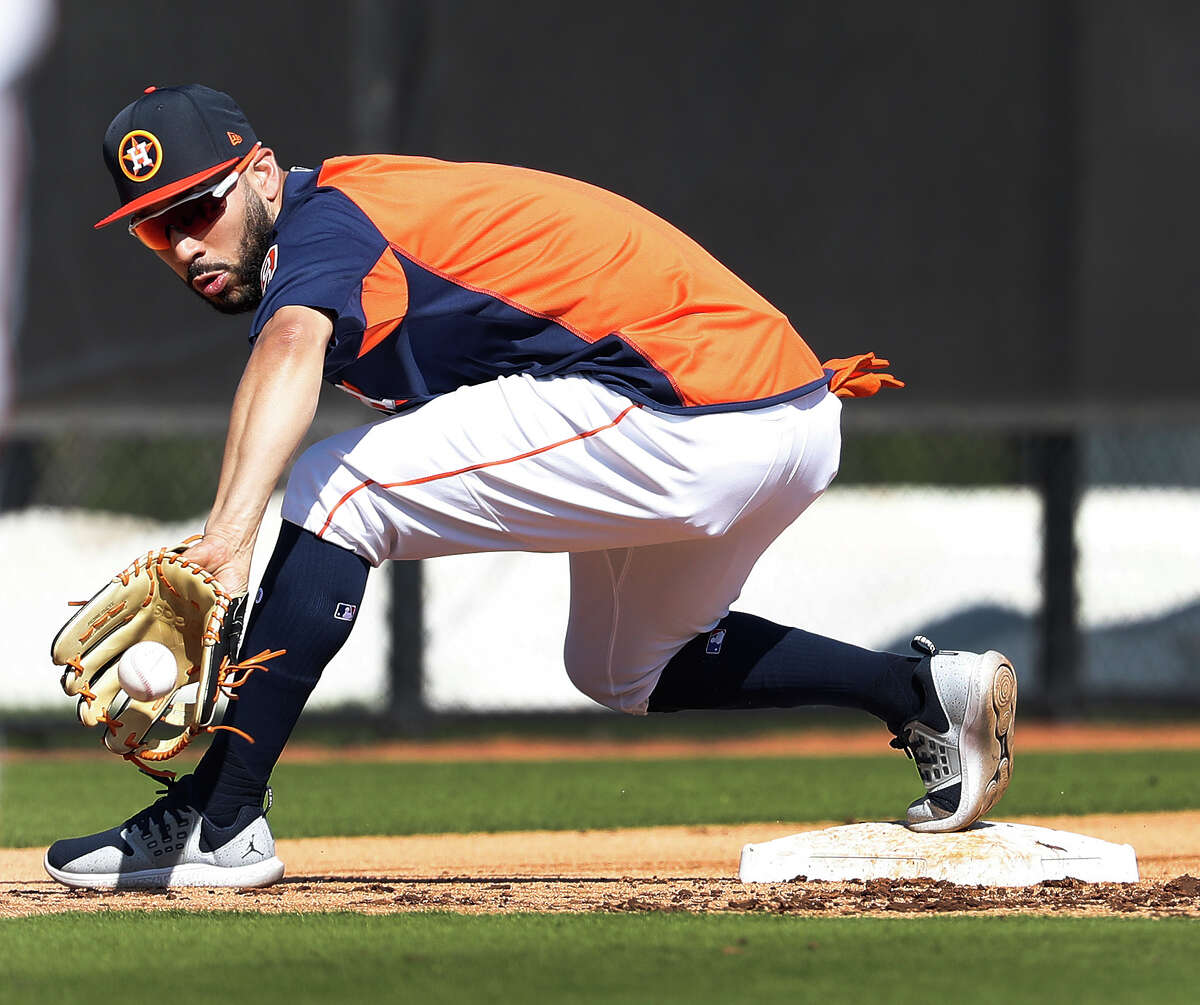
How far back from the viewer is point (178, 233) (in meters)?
2.81

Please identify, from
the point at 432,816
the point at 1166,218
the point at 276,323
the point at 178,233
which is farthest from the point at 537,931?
the point at 1166,218

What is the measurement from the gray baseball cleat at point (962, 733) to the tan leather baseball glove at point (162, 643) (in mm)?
1148

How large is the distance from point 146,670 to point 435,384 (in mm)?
651

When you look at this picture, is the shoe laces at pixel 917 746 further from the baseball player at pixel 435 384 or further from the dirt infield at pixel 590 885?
the dirt infield at pixel 590 885

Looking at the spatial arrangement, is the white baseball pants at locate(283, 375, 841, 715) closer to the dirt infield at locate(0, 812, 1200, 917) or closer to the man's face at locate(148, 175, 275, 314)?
the man's face at locate(148, 175, 275, 314)

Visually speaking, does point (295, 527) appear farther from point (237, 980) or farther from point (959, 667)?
point (959, 667)

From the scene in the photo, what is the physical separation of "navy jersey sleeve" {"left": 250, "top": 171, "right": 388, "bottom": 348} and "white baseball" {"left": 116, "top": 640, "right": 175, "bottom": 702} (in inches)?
19.4

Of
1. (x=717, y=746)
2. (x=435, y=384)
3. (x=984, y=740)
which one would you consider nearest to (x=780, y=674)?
(x=984, y=740)

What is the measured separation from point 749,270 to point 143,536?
2826mm

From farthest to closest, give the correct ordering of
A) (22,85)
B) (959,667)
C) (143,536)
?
(143,536) → (22,85) → (959,667)

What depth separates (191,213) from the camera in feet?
9.19

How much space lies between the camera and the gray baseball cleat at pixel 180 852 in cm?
286

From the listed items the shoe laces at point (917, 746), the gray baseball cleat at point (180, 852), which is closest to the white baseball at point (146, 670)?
the gray baseball cleat at point (180, 852)

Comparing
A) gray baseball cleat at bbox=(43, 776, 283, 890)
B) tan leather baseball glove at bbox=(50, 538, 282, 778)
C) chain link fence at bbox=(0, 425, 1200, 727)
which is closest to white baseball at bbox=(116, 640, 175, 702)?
tan leather baseball glove at bbox=(50, 538, 282, 778)
